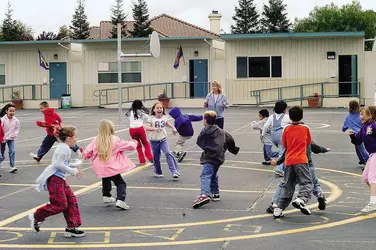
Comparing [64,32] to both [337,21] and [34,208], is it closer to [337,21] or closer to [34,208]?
[337,21]

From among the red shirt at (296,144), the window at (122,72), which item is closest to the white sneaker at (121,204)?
the red shirt at (296,144)

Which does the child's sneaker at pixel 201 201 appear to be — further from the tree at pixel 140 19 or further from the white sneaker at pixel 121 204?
the tree at pixel 140 19

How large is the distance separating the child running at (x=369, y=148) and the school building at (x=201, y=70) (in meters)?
27.2

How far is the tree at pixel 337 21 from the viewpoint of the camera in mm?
99281

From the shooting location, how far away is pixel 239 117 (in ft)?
99.2

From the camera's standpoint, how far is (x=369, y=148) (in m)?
10.5

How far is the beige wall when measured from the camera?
3838 cm

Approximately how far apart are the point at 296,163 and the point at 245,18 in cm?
6834

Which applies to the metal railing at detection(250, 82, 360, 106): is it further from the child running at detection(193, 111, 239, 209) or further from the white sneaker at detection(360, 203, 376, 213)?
the white sneaker at detection(360, 203, 376, 213)

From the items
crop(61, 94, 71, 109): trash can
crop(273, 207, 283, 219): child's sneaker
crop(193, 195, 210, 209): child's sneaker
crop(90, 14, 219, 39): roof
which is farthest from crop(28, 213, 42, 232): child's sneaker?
crop(90, 14, 219, 39): roof

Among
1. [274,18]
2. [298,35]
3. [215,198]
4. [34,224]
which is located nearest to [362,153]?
[215,198]

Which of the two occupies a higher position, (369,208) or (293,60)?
(293,60)

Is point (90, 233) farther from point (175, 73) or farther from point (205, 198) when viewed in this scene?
point (175, 73)

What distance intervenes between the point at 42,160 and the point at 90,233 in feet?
28.4
